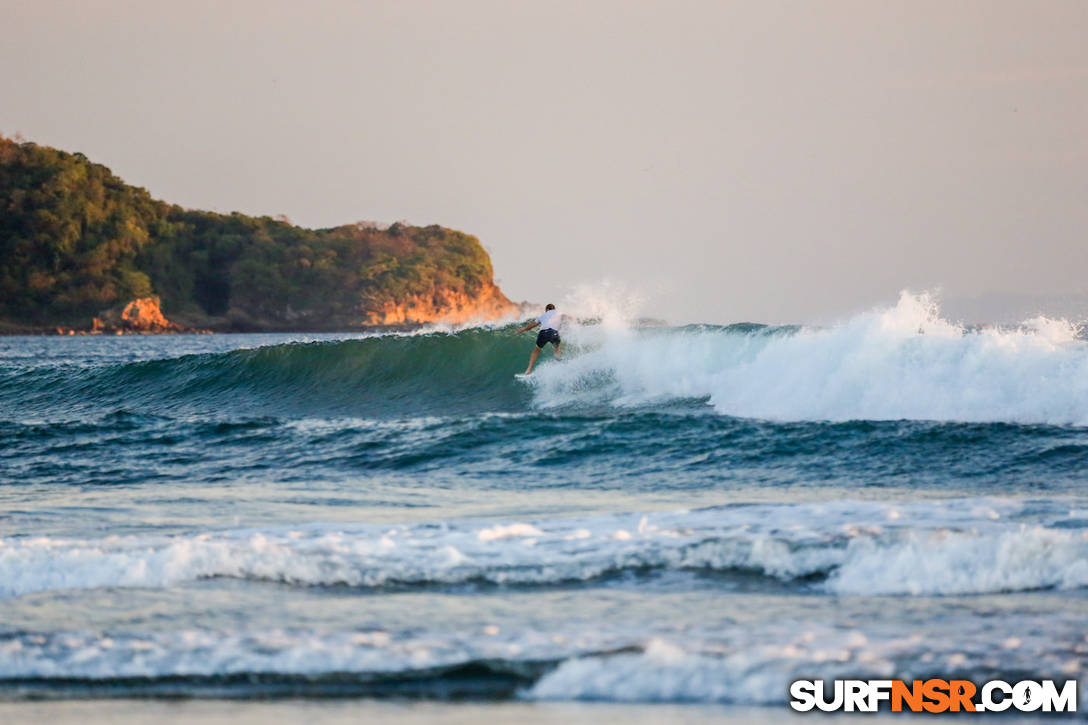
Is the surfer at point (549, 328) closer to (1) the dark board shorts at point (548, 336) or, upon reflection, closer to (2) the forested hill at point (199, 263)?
(1) the dark board shorts at point (548, 336)

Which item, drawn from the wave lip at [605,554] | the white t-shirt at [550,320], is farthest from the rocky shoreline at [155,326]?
the wave lip at [605,554]

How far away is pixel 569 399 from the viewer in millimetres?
17406

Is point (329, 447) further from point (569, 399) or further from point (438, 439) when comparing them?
point (569, 399)

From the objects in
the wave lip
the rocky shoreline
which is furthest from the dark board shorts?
the rocky shoreline

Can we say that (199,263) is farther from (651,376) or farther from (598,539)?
(598,539)

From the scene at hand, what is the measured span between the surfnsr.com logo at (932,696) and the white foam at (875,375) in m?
8.71

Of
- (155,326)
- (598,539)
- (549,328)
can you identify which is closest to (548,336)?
(549,328)

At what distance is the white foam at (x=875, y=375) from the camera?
12.9 metres

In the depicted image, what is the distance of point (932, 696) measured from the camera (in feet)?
14.8

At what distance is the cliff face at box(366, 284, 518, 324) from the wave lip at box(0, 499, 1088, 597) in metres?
114

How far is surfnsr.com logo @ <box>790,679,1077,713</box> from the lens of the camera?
4.43 m

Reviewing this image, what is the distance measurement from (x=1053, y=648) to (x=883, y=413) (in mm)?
8732

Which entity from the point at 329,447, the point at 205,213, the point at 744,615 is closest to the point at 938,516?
the point at 744,615

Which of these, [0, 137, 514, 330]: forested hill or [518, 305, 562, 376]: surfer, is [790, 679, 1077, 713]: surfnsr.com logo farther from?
[0, 137, 514, 330]: forested hill
